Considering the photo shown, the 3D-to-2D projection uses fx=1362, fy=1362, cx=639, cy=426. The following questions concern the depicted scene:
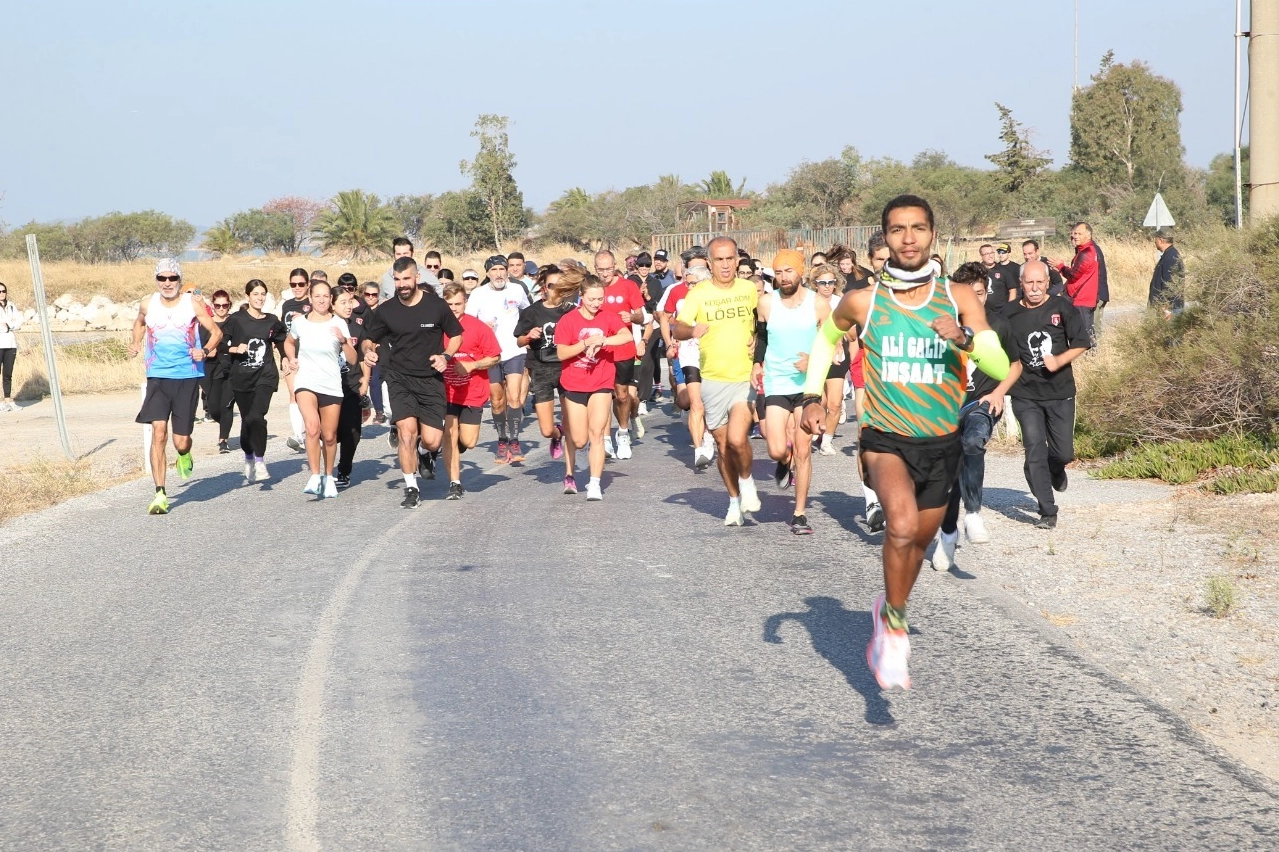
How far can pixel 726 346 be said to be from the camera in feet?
36.2

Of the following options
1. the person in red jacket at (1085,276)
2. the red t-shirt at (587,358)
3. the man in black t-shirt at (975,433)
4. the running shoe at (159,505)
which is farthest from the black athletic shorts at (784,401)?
the person in red jacket at (1085,276)

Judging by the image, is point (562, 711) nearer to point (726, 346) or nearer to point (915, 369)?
point (915, 369)

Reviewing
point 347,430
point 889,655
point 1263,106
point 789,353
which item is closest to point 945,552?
point 789,353

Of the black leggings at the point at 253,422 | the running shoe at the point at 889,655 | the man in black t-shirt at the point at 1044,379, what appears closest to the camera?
the running shoe at the point at 889,655

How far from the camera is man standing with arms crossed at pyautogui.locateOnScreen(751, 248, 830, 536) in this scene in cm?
1048

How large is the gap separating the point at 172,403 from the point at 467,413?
2.77m

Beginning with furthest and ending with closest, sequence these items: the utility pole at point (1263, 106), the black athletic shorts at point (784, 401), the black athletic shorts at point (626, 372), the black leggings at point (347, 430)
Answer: the utility pole at point (1263, 106)
the black athletic shorts at point (626, 372)
the black leggings at point (347, 430)
the black athletic shorts at point (784, 401)

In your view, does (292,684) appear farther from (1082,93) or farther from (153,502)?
(1082,93)

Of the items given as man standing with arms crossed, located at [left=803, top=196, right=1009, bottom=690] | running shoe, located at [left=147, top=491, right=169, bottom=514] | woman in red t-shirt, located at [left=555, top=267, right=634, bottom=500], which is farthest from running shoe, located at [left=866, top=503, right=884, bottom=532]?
running shoe, located at [left=147, top=491, right=169, bottom=514]

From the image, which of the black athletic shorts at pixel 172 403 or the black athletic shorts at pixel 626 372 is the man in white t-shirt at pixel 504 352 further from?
the black athletic shorts at pixel 172 403

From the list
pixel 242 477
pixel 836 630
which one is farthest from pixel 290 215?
pixel 836 630

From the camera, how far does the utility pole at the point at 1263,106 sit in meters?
16.9

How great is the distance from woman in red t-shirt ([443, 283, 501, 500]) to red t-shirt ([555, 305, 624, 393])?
40.9 inches

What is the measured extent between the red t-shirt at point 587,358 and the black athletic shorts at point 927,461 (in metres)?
6.58
